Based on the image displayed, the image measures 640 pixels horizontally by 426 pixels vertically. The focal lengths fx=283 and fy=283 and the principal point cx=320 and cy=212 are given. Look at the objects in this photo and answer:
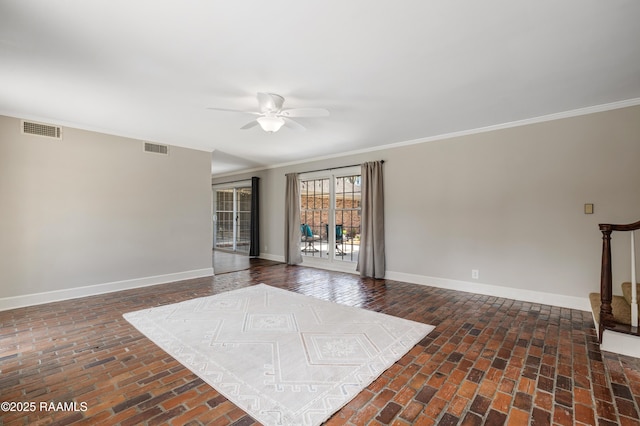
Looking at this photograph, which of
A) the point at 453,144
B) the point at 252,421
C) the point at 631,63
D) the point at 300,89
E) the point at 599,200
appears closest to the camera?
the point at 252,421

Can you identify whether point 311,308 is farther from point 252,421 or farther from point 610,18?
point 610,18

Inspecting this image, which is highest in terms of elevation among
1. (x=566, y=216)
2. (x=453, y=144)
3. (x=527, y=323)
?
(x=453, y=144)

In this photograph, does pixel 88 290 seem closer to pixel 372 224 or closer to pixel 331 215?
pixel 331 215

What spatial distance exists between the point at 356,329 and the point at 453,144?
347cm

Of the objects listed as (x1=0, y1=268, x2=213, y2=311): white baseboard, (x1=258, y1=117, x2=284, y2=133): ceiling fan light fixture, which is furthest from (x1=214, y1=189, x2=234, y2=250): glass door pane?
(x1=258, y1=117, x2=284, y2=133): ceiling fan light fixture

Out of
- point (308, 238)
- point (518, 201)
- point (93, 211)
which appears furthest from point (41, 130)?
point (518, 201)

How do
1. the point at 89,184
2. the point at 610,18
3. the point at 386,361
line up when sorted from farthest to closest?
the point at 89,184
the point at 386,361
the point at 610,18

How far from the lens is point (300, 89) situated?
120 inches

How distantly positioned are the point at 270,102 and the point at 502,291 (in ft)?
13.9

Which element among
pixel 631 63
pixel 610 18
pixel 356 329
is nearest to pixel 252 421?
pixel 356 329

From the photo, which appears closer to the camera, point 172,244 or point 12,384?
point 12,384

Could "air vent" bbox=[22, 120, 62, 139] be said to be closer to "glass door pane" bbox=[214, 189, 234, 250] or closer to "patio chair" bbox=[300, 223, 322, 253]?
"patio chair" bbox=[300, 223, 322, 253]

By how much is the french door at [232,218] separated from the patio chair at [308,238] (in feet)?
7.40

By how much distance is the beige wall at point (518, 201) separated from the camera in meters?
3.54
